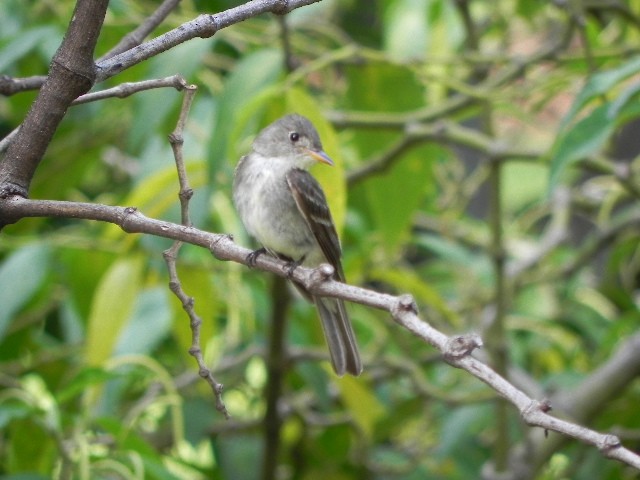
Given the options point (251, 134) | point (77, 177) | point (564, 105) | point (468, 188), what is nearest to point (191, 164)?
point (251, 134)

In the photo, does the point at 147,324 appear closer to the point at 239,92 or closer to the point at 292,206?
the point at 292,206

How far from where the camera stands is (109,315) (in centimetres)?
281

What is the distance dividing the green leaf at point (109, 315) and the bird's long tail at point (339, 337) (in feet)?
1.72

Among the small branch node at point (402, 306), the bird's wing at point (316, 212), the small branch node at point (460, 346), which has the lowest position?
the small branch node at point (460, 346)

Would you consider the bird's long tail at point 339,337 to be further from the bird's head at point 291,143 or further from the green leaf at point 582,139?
the green leaf at point 582,139

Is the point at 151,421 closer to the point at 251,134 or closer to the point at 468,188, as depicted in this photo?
the point at 251,134

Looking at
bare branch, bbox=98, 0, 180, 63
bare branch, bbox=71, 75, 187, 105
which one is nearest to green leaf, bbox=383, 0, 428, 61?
bare branch, bbox=98, 0, 180, 63

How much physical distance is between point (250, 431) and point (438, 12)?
1.70 metres

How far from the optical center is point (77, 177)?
3.92m

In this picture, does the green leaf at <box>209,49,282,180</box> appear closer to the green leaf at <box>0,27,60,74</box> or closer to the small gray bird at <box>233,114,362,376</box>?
the small gray bird at <box>233,114,362,376</box>

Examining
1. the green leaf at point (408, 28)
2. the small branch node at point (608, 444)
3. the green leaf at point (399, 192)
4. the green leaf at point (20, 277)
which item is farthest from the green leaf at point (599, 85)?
the green leaf at point (20, 277)

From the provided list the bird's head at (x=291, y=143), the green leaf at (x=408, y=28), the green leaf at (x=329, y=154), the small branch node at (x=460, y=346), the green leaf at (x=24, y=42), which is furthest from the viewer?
the green leaf at (x=408, y=28)

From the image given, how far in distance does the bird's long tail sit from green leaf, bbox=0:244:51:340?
2.97ft

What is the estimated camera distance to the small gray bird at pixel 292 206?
299cm
